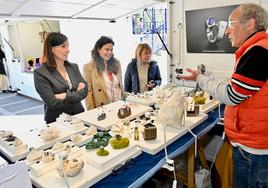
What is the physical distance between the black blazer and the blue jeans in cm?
110

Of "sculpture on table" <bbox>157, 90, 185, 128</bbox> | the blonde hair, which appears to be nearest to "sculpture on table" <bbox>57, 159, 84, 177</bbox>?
"sculpture on table" <bbox>157, 90, 185, 128</bbox>

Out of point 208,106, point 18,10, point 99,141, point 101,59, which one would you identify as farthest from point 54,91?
point 208,106

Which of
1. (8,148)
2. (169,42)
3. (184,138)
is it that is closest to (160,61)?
(169,42)

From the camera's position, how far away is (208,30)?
2406mm

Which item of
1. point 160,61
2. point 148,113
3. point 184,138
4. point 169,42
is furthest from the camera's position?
point 160,61

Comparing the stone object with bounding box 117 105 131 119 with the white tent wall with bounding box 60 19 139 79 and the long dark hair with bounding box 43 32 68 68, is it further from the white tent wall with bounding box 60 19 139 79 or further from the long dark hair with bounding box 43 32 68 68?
the white tent wall with bounding box 60 19 139 79

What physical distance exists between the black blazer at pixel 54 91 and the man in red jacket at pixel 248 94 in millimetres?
897

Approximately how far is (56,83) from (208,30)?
1683 millimetres

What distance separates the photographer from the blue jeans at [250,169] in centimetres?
117

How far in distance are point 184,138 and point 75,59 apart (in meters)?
3.04

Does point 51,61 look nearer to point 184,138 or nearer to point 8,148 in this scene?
point 8,148

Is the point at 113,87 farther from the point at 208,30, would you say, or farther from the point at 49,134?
the point at 208,30

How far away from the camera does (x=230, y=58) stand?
2.34m

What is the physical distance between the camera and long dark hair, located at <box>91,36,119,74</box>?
6.35 feet
